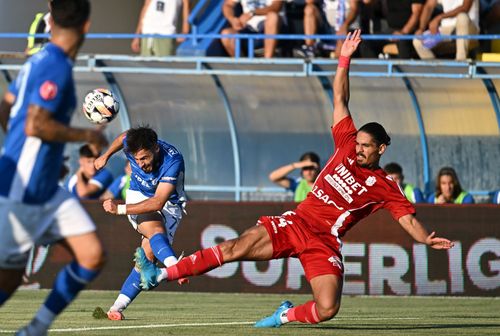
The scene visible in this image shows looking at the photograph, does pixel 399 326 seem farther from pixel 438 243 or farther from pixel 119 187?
pixel 119 187

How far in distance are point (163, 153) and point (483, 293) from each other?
6.43m

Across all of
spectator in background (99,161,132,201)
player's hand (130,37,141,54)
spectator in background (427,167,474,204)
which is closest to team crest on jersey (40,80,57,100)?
spectator in background (427,167,474,204)

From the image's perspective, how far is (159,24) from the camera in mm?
20438

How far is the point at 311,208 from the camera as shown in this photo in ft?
36.3

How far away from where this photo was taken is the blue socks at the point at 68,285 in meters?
7.98

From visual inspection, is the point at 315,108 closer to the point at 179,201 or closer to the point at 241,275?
the point at 241,275

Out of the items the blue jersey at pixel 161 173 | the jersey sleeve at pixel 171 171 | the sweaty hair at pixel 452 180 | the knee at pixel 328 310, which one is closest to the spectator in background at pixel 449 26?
the sweaty hair at pixel 452 180

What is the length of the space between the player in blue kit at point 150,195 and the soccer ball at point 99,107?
0.56m

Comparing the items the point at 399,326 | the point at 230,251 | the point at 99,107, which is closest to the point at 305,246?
the point at 230,251

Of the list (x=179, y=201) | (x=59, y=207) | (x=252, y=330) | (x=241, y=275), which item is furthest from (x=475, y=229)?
(x=59, y=207)

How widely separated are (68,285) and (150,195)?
4235 millimetres

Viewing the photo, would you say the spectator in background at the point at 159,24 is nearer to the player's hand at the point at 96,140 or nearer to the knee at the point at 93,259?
the knee at the point at 93,259

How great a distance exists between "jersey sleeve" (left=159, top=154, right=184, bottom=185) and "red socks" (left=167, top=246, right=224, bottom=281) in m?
1.41

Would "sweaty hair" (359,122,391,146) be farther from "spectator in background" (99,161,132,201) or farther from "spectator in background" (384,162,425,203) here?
"spectator in background" (99,161,132,201)
